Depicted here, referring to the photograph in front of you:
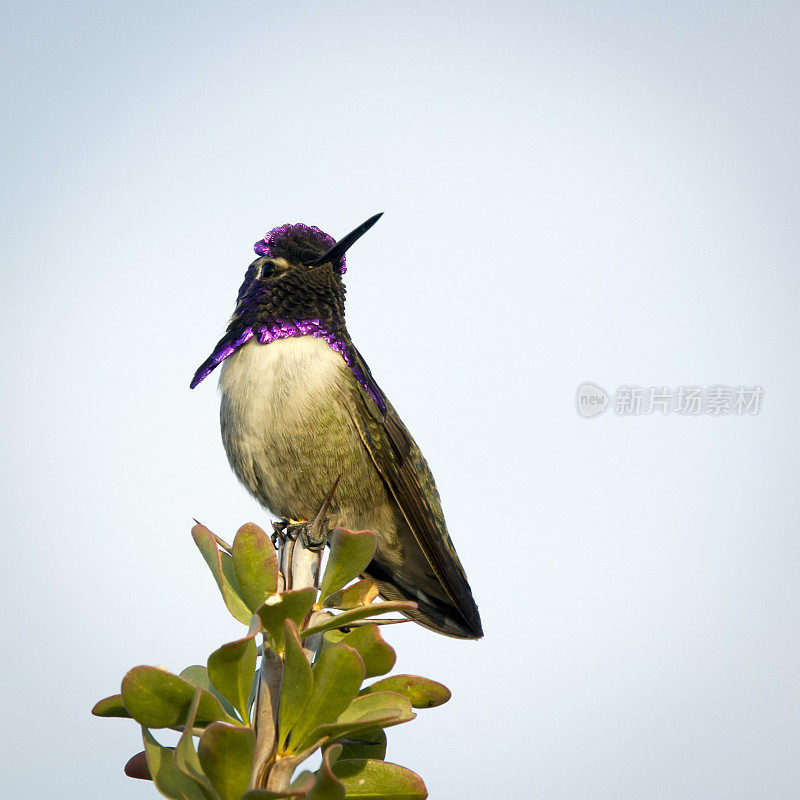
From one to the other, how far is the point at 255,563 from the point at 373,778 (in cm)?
55

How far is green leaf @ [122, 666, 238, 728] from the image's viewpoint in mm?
1762

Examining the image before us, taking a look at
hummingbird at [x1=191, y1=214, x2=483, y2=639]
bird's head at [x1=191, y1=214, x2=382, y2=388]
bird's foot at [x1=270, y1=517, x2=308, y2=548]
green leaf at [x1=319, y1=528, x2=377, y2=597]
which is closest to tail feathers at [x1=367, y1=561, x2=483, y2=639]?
hummingbird at [x1=191, y1=214, x2=483, y2=639]

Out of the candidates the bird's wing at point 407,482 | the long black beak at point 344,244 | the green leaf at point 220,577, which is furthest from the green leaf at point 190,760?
the long black beak at point 344,244

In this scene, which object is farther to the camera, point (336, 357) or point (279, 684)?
point (336, 357)

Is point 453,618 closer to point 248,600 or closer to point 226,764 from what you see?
point 248,600

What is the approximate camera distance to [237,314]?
377 cm


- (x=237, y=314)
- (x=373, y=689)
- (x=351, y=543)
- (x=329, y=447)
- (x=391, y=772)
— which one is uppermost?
(x=237, y=314)

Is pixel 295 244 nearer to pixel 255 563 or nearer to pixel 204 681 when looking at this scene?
pixel 255 563

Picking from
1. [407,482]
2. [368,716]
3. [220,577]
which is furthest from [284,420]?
[368,716]

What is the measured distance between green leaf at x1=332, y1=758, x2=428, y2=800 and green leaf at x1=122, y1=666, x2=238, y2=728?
292 mm

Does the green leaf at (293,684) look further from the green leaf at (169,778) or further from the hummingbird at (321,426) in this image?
the hummingbird at (321,426)

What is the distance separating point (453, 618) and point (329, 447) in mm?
889

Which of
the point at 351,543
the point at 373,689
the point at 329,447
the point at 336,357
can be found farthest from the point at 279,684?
the point at 336,357

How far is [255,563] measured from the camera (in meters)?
2.05
